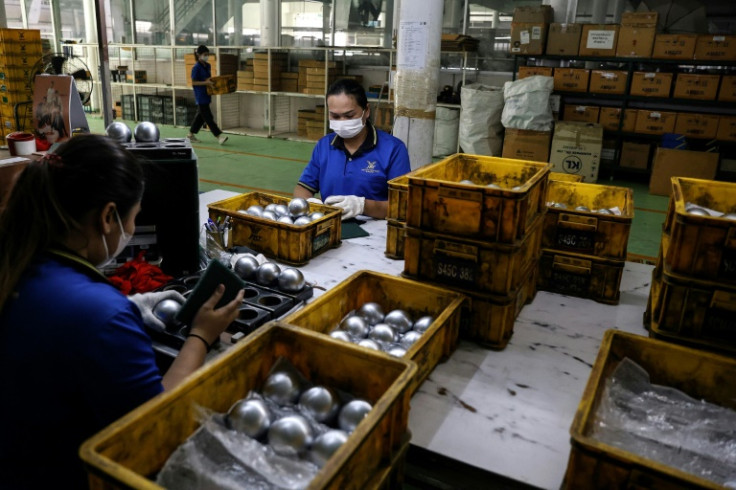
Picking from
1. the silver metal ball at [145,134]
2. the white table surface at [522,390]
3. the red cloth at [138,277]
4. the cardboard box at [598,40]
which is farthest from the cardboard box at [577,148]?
the red cloth at [138,277]

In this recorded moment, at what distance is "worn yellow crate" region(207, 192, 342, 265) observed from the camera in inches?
95.4

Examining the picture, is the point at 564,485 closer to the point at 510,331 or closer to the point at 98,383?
the point at 510,331

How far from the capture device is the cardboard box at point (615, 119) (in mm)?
7655

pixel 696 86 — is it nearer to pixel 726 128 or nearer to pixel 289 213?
pixel 726 128

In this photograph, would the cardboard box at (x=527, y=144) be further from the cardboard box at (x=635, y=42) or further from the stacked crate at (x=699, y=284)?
the stacked crate at (x=699, y=284)

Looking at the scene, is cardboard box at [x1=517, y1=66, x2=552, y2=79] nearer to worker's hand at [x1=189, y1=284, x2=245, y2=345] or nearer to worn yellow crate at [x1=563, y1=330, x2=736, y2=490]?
worn yellow crate at [x1=563, y1=330, x2=736, y2=490]

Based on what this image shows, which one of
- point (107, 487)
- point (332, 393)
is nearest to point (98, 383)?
point (107, 487)

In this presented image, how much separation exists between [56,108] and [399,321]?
2.29 meters

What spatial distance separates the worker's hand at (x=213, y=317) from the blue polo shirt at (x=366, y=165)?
1982mm

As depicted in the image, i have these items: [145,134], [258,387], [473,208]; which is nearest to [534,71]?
[473,208]

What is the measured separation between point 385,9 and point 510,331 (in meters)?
9.56

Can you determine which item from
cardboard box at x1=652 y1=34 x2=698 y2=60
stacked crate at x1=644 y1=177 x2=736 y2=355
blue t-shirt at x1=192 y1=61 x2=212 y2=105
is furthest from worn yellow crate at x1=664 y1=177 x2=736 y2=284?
blue t-shirt at x1=192 y1=61 x2=212 y2=105

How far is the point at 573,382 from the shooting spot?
66.6 inches

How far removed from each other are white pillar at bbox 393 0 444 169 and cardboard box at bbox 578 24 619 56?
3.46 meters
